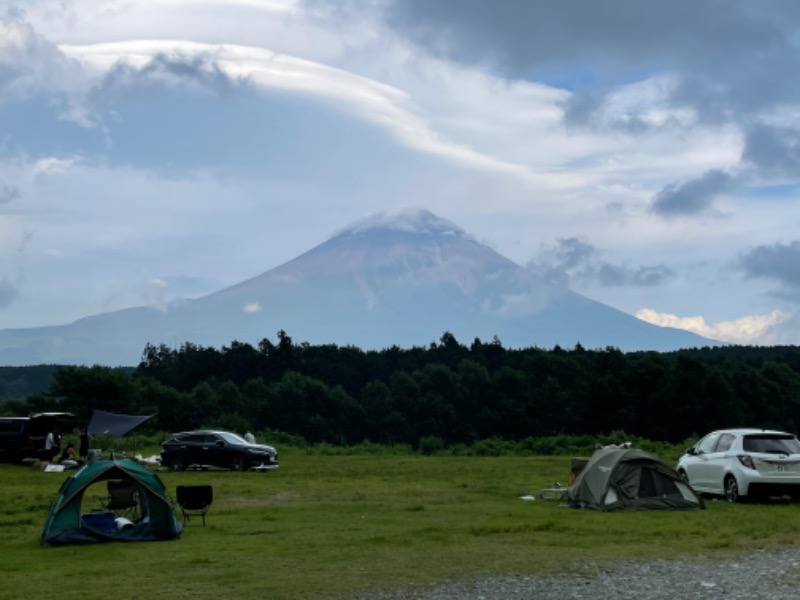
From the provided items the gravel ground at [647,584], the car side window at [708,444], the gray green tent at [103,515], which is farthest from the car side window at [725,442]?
the gray green tent at [103,515]

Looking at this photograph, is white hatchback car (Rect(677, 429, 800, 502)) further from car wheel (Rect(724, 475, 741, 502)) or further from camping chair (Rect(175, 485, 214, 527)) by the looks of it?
camping chair (Rect(175, 485, 214, 527))

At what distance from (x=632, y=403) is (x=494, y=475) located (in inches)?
1930

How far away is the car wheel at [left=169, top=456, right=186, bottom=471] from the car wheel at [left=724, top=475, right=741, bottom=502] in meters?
20.6

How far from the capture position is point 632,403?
262ft

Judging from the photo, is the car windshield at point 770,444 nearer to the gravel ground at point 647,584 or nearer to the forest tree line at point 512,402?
the gravel ground at point 647,584

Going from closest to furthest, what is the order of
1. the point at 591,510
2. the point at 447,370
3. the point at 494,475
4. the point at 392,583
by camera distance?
the point at 392,583 → the point at 591,510 → the point at 494,475 → the point at 447,370

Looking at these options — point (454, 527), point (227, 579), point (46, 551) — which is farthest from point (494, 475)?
point (227, 579)

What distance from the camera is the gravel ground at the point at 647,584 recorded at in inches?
453

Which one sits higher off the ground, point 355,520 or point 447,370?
point 447,370

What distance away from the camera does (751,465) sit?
72.7 feet

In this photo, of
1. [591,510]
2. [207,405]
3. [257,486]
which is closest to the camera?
[591,510]

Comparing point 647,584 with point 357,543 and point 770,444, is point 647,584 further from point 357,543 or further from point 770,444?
point 770,444

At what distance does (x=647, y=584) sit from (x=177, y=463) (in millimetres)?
27484

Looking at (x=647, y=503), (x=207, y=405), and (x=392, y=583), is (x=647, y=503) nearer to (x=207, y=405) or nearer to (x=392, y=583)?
(x=392, y=583)
